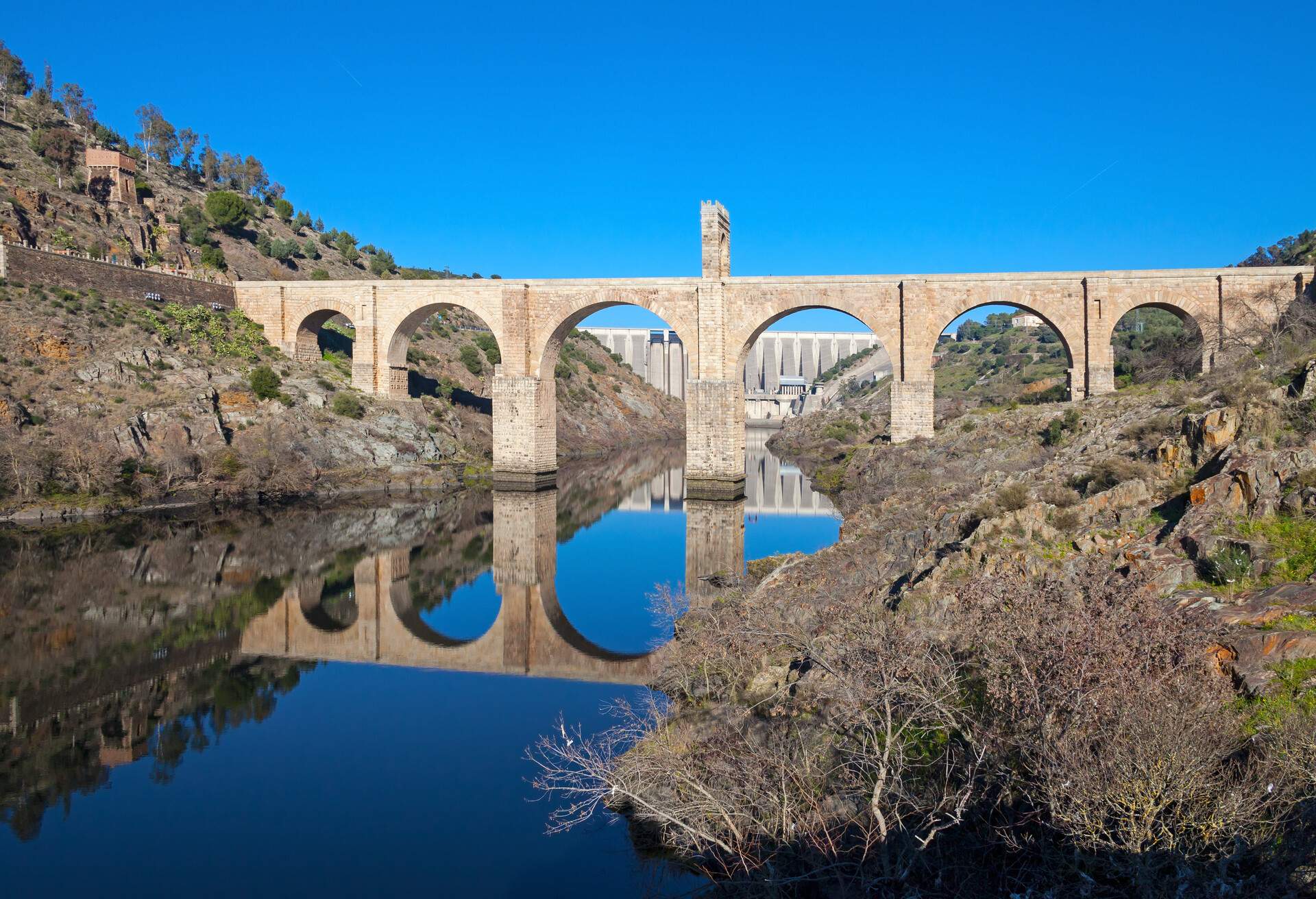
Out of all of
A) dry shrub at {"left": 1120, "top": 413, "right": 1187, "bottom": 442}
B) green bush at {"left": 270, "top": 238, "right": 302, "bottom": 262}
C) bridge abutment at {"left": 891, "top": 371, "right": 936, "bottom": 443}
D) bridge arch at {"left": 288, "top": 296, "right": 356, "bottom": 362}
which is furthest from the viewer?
green bush at {"left": 270, "top": 238, "right": 302, "bottom": 262}

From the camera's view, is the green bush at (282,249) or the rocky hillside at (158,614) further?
the green bush at (282,249)

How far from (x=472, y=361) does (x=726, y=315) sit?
21743 mm

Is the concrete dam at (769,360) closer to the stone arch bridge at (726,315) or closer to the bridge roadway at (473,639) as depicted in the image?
the stone arch bridge at (726,315)

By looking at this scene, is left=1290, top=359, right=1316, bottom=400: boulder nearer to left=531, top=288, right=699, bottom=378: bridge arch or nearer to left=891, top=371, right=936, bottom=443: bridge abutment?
left=891, top=371, right=936, bottom=443: bridge abutment

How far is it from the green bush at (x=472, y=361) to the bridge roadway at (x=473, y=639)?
27.7m

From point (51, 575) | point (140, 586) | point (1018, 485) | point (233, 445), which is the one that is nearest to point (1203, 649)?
point (1018, 485)

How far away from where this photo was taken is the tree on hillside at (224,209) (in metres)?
47.8

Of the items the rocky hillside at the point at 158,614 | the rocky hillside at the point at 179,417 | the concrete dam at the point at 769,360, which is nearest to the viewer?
the rocky hillside at the point at 158,614

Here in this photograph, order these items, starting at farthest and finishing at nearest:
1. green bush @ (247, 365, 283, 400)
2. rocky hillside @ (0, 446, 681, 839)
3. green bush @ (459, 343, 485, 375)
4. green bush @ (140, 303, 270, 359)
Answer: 1. green bush @ (459, 343, 485, 375)
2. green bush @ (140, 303, 270, 359)
3. green bush @ (247, 365, 283, 400)
4. rocky hillside @ (0, 446, 681, 839)

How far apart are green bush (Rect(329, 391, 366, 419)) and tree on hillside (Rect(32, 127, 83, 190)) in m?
20.9

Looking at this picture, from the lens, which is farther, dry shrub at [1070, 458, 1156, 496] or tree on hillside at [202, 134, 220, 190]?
tree on hillside at [202, 134, 220, 190]

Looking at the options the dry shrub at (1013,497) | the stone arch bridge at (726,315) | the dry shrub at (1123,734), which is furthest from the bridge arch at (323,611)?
the stone arch bridge at (726,315)

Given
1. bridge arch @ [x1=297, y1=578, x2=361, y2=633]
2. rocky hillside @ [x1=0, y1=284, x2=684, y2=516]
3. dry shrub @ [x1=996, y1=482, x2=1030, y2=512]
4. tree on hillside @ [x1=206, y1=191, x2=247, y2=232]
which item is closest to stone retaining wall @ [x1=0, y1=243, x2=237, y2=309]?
rocky hillside @ [x1=0, y1=284, x2=684, y2=516]

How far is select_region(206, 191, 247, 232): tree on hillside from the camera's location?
47.8 metres
